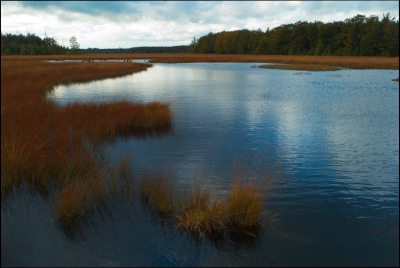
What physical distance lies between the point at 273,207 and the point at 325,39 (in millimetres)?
87372

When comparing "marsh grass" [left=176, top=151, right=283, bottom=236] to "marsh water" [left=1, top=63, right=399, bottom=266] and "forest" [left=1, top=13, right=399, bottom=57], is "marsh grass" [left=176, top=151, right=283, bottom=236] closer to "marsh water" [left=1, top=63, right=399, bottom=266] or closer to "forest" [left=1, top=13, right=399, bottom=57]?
"marsh water" [left=1, top=63, right=399, bottom=266]

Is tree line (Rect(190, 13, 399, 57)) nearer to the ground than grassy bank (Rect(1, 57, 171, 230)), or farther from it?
farther from it

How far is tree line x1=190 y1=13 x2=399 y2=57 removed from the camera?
69.2m

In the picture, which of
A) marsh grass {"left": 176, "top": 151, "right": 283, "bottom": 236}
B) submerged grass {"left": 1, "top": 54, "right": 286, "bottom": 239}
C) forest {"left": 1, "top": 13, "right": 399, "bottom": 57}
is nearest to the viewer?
marsh grass {"left": 176, "top": 151, "right": 283, "bottom": 236}

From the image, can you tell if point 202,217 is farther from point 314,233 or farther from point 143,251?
point 314,233

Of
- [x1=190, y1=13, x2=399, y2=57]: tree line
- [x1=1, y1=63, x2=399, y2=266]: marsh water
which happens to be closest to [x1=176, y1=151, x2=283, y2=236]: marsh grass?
[x1=1, y1=63, x2=399, y2=266]: marsh water

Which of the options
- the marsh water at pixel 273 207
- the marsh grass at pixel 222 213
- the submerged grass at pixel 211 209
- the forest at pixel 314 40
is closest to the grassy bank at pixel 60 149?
the marsh water at pixel 273 207

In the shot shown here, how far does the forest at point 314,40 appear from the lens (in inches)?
2630

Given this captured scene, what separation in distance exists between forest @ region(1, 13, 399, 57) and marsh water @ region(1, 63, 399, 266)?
45.8 meters

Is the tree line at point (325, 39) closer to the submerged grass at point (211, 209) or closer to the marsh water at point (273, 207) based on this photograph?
the marsh water at point (273, 207)

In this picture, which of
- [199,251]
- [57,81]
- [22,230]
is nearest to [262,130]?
[199,251]

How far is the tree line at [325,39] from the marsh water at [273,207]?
61.8m

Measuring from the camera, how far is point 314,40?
88062 millimetres

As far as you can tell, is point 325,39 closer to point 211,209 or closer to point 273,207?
point 273,207
